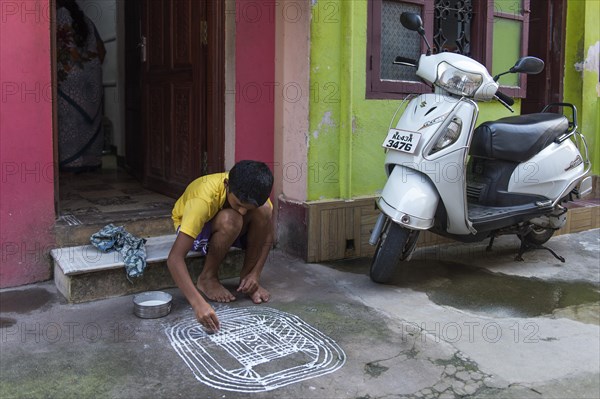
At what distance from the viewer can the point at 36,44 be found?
351cm

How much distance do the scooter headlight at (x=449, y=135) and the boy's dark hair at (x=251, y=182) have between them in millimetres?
1174

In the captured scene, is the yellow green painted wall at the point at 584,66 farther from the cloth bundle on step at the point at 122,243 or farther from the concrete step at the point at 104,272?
the cloth bundle on step at the point at 122,243

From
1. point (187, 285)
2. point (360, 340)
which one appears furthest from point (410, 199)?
point (187, 285)

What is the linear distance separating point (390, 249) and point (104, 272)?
65.9 inches

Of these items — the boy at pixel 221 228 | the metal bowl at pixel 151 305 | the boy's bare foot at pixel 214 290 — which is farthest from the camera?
the boy's bare foot at pixel 214 290

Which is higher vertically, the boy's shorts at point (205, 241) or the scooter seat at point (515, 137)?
the scooter seat at point (515, 137)

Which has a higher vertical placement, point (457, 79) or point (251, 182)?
point (457, 79)

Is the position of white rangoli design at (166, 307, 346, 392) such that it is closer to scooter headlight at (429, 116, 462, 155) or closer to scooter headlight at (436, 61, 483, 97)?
scooter headlight at (429, 116, 462, 155)

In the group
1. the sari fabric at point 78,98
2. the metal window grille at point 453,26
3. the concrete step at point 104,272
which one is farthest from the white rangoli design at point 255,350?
the sari fabric at point 78,98

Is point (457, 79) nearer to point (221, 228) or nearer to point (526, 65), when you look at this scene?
point (526, 65)

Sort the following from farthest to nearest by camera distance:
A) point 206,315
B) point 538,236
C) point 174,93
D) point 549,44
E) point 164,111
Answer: point 549,44, point 164,111, point 174,93, point 538,236, point 206,315

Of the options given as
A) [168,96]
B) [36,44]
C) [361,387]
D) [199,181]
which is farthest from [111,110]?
[361,387]

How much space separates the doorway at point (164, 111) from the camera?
14.7ft

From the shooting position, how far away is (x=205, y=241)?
341 cm
